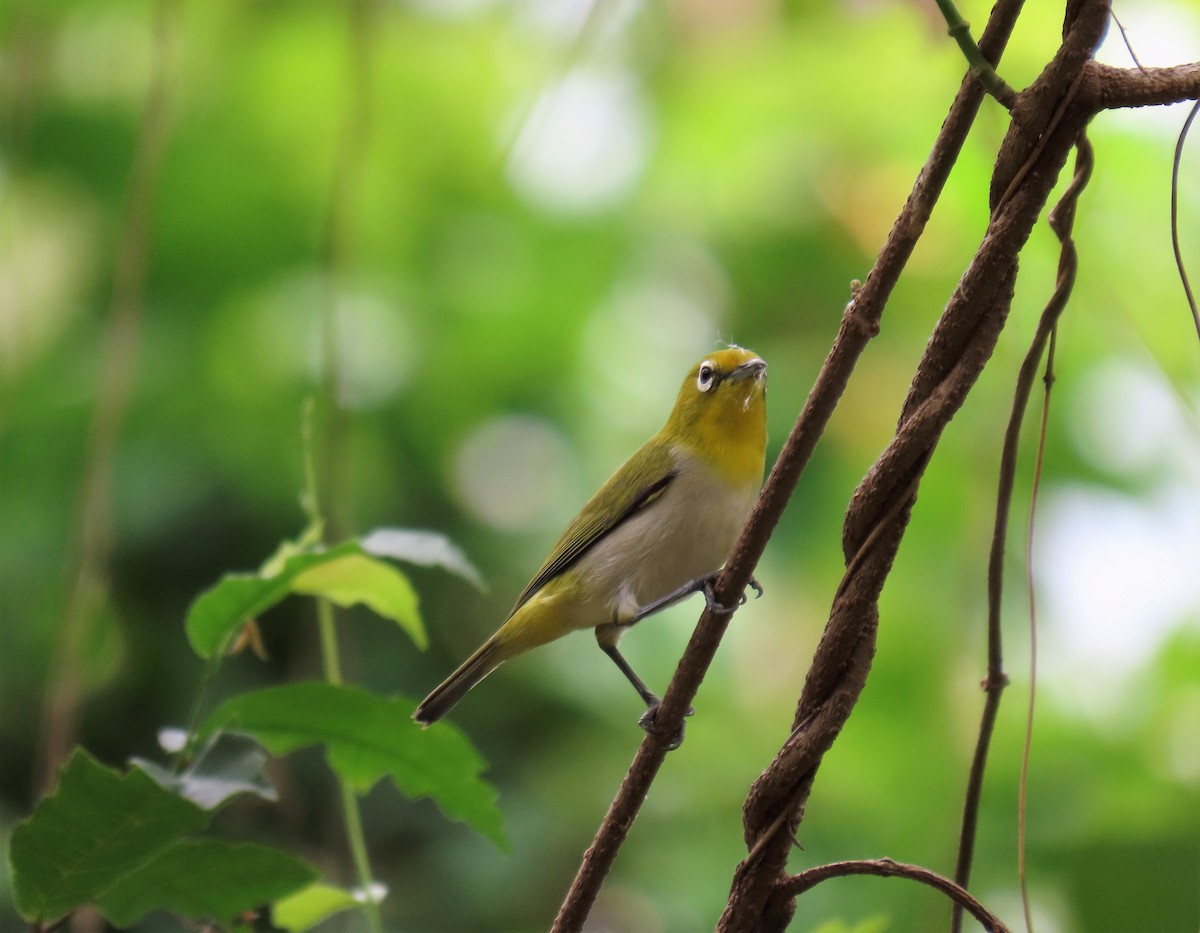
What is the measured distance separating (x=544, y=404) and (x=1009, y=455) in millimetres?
2455

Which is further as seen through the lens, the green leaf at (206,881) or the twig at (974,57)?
the green leaf at (206,881)

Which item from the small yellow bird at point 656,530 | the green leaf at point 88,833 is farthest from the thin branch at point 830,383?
the small yellow bird at point 656,530

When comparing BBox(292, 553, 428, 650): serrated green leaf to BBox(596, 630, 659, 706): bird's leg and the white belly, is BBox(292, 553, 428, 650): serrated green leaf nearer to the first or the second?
BBox(596, 630, 659, 706): bird's leg

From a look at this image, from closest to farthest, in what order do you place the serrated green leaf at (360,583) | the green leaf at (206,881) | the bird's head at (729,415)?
1. the green leaf at (206,881)
2. the serrated green leaf at (360,583)
3. the bird's head at (729,415)

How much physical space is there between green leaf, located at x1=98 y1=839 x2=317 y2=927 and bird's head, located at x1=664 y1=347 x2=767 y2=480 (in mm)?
1339

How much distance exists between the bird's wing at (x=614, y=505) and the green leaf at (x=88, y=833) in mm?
1397

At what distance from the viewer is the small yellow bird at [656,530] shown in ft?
7.97

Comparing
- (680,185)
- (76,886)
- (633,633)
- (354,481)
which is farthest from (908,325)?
(76,886)

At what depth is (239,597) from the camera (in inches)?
56.6

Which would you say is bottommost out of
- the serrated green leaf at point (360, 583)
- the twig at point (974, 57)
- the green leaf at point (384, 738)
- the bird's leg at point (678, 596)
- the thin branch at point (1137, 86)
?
the green leaf at point (384, 738)

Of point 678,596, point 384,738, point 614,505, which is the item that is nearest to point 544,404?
point 614,505

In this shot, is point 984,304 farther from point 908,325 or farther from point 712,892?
point 908,325

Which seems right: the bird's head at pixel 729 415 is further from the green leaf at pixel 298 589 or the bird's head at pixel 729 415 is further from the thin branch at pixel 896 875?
the thin branch at pixel 896 875

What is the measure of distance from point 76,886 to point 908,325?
2.80m
